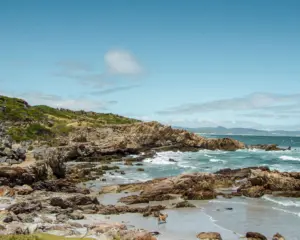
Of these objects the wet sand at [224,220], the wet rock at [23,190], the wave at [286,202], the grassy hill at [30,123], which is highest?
the grassy hill at [30,123]

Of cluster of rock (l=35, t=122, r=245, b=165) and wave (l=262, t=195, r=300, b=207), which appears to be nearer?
wave (l=262, t=195, r=300, b=207)

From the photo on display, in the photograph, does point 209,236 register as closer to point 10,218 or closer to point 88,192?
point 10,218

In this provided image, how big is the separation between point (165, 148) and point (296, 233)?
75928 mm

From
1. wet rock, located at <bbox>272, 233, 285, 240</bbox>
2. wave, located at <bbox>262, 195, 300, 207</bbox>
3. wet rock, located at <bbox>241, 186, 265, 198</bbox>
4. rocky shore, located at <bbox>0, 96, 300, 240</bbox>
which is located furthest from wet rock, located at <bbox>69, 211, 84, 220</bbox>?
wet rock, located at <bbox>241, 186, 265, 198</bbox>

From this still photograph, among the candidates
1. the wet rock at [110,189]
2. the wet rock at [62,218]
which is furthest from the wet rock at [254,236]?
the wet rock at [110,189]

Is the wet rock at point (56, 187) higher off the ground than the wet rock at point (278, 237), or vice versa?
the wet rock at point (56, 187)

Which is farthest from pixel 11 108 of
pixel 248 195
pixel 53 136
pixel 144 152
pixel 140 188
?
pixel 248 195

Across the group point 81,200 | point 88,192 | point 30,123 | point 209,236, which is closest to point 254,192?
point 88,192

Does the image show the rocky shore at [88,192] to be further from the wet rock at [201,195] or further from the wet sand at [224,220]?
the wet sand at [224,220]

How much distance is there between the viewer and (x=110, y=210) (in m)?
29.7

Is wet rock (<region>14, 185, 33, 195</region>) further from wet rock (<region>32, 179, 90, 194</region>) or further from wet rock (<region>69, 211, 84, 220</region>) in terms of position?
wet rock (<region>69, 211, 84, 220</region>)

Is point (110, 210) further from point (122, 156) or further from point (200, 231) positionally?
point (122, 156)

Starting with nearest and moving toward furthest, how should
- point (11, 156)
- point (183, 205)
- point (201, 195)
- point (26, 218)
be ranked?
point (26, 218) → point (183, 205) → point (201, 195) → point (11, 156)

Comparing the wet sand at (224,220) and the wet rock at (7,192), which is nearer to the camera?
the wet sand at (224,220)
